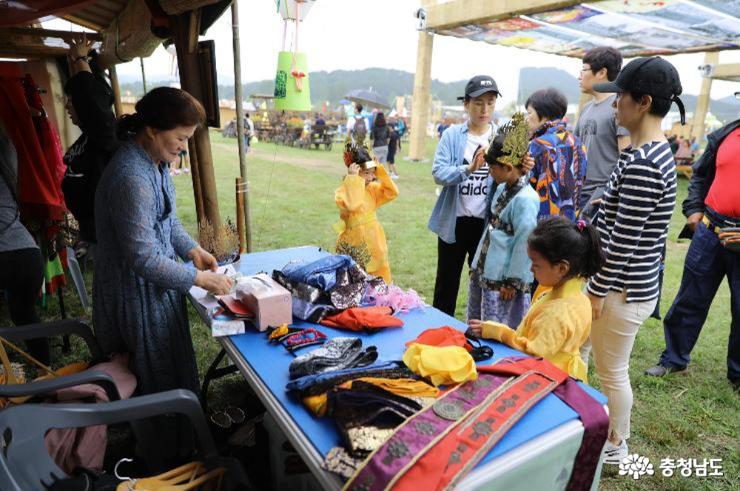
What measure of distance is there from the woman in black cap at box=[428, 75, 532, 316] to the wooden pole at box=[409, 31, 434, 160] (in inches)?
440

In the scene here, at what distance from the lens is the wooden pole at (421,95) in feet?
43.1

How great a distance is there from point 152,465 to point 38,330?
0.80 meters

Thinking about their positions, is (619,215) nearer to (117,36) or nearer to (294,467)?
(294,467)

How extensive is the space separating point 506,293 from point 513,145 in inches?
31.6


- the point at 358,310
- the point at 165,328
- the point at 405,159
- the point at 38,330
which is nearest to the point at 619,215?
the point at 358,310

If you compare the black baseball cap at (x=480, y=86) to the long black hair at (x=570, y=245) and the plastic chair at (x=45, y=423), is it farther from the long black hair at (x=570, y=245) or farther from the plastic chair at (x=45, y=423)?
the plastic chair at (x=45, y=423)

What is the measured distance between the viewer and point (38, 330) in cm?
196

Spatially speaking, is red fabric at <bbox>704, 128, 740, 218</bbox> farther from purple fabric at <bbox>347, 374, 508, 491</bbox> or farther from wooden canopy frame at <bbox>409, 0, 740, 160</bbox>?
wooden canopy frame at <bbox>409, 0, 740, 160</bbox>

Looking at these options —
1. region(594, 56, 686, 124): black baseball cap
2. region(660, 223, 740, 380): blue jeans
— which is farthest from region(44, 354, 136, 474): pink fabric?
region(660, 223, 740, 380): blue jeans

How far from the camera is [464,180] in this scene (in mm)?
2898

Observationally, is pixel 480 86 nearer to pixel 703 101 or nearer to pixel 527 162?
pixel 527 162

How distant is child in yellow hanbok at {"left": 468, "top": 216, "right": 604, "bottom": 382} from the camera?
166 centimetres

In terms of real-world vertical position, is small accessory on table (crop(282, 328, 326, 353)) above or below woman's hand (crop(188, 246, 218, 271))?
below

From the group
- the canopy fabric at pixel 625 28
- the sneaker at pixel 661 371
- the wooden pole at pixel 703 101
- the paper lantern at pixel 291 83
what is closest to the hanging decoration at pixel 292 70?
the paper lantern at pixel 291 83
